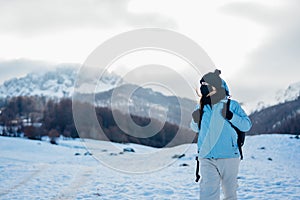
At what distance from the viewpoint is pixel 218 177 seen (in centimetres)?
467

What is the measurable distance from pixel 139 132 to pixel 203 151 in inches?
419

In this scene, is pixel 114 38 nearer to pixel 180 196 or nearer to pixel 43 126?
pixel 180 196

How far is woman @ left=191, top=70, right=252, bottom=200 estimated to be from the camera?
15.1 feet

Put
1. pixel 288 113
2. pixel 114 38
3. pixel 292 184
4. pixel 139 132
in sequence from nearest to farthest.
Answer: pixel 114 38 → pixel 292 184 → pixel 139 132 → pixel 288 113

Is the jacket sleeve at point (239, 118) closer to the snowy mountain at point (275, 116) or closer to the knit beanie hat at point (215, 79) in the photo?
the knit beanie hat at point (215, 79)

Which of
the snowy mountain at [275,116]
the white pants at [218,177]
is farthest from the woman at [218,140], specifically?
the snowy mountain at [275,116]

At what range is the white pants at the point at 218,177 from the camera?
181 inches

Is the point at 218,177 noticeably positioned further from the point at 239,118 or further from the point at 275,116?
the point at 275,116

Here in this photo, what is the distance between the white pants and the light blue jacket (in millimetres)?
92

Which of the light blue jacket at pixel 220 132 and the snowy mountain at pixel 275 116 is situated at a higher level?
the snowy mountain at pixel 275 116

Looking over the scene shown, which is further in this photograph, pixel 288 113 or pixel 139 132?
pixel 288 113

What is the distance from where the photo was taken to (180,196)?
28.1 feet

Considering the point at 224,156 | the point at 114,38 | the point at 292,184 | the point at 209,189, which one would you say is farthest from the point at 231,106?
the point at 292,184

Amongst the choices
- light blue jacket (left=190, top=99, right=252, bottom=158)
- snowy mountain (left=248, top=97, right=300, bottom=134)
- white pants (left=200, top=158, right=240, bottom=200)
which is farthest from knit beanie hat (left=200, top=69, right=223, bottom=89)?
snowy mountain (left=248, top=97, right=300, bottom=134)
